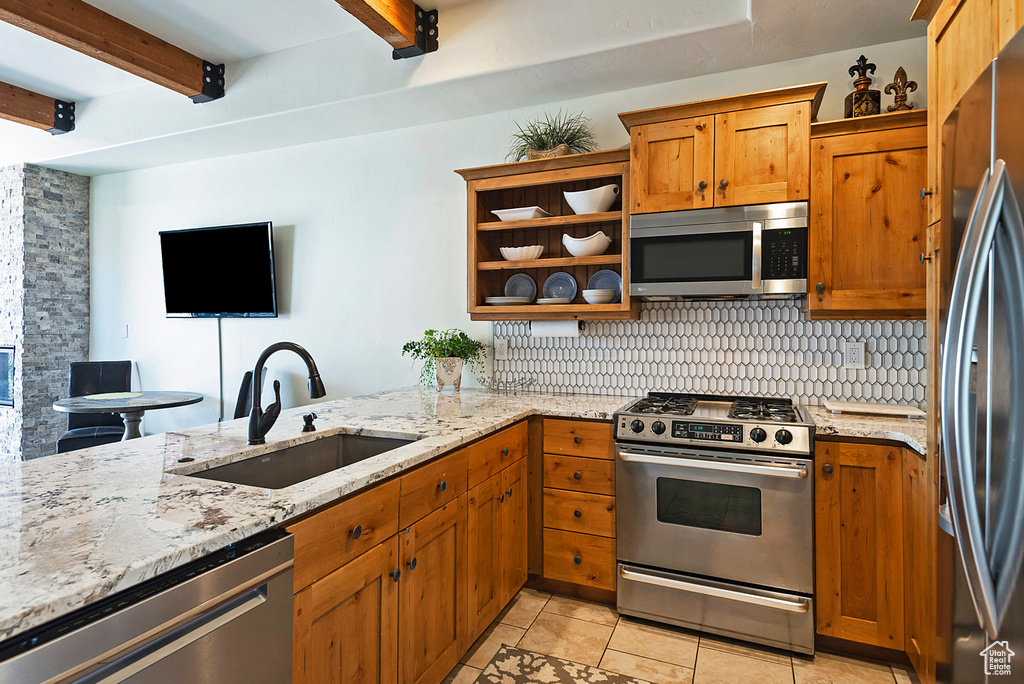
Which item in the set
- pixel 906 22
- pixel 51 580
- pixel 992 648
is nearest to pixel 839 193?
pixel 906 22

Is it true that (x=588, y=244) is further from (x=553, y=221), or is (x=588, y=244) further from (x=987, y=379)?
(x=987, y=379)

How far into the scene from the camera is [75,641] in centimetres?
83

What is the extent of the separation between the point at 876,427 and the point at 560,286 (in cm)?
171

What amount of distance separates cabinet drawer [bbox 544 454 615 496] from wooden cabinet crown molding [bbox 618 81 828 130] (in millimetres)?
1688

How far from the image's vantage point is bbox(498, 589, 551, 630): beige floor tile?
2.52 m

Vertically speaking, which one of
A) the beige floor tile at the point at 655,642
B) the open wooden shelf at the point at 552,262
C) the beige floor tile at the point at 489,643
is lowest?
the beige floor tile at the point at 655,642

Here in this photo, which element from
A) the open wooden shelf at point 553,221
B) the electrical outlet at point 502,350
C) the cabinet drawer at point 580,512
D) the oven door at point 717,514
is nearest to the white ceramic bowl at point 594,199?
the open wooden shelf at point 553,221

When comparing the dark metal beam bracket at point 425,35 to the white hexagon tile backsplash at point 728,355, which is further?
the dark metal beam bracket at point 425,35

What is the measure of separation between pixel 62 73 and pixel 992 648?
5469 mm

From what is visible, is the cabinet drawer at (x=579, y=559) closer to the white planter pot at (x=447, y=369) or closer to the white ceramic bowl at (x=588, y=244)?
the white planter pot at (x=447, y=369)

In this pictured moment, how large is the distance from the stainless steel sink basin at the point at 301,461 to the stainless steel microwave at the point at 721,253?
58.0 inches

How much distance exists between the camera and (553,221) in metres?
3.01

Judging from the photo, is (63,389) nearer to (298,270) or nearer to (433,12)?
(298,270)

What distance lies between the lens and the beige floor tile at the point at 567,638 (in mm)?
2273
